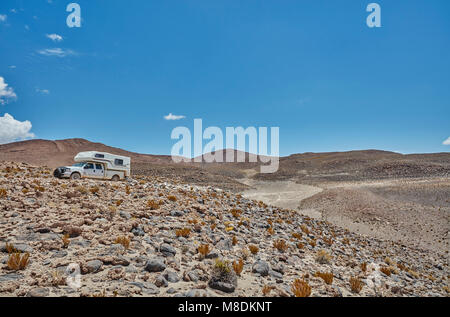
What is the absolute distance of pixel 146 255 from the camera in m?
5.78

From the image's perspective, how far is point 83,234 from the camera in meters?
6.31

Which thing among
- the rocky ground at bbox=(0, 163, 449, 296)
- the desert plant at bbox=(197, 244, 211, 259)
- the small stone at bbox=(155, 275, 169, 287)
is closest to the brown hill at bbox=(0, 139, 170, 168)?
the rocky ground at bbox=(0, 163, 449, 296)

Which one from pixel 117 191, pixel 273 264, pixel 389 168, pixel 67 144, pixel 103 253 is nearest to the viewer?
pixel 103 253

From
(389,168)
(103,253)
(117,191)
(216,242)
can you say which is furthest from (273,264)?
(389,168)

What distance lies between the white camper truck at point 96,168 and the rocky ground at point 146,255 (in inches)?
178

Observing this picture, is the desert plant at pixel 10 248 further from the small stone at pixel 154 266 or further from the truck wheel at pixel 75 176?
the truck wheel at pixel 75 176

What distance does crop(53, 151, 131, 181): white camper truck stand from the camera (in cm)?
1537

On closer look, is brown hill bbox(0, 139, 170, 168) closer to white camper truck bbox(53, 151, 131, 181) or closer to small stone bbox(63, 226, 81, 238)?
white camper truck bbox(53, 151, 131, 181)

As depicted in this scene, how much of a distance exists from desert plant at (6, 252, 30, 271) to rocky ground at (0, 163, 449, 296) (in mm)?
18

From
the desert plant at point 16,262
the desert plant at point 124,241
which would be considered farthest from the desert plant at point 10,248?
the desert plant at point 124,241

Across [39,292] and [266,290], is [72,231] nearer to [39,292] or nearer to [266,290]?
[39,292]

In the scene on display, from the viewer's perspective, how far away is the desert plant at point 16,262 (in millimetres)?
4465
